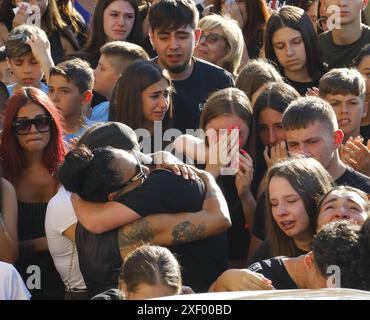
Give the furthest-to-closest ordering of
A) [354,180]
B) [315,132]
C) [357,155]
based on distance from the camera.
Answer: [357,155], [315,132], [354,180]

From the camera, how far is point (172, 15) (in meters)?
6.33

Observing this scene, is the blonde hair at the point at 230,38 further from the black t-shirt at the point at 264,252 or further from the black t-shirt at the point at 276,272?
the black t-shirt at the point at 276,272

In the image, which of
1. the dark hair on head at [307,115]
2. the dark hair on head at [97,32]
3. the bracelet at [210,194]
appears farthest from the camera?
→ the dark hair on head at [97,32]

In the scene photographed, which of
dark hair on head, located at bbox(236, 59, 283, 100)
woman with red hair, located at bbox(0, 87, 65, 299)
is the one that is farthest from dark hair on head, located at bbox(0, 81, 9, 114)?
dark hair on head, located at bbox(236, 59, 283, 100)

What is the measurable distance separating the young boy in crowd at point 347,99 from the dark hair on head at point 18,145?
5.16 ft

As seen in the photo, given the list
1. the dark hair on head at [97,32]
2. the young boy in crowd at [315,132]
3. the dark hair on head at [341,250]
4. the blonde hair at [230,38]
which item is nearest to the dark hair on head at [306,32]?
the blonde hair at [230,38]

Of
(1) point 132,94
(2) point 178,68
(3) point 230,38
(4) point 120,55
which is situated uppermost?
(3) point 230,38

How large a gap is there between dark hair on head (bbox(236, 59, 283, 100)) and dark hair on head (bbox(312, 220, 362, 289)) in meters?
2.39

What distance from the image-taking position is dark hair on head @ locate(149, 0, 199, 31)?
249 inches

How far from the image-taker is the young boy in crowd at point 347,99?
5.72 metres

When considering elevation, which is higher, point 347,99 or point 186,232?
point 347,99

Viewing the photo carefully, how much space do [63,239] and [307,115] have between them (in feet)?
4.58

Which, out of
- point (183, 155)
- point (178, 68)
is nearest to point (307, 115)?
point (183, 155)

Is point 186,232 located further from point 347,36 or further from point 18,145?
point 347,36
